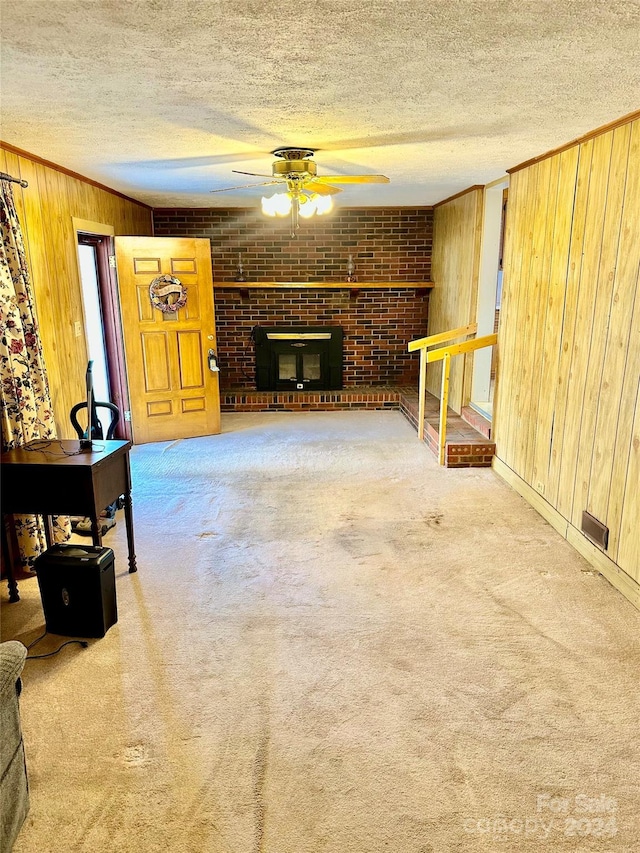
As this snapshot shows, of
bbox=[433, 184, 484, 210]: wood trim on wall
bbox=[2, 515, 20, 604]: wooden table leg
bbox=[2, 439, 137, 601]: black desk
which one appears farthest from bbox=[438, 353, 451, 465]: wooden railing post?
bbox=[2, 515, 20, 604]: wooden table leg

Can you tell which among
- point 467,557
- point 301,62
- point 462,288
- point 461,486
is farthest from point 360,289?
point 301,62

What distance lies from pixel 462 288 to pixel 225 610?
4201mm

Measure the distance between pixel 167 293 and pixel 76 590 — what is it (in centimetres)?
351

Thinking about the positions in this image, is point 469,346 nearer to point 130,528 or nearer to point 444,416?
point 444,416

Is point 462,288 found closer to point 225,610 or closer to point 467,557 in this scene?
point 467,557

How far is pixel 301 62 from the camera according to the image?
2.01m

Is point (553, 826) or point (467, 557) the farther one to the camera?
point (467, 557)

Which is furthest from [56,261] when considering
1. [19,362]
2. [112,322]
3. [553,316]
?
[553,316]

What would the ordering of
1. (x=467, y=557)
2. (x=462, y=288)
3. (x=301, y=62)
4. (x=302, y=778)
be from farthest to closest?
(x=462, y=288), (x=467, y=557), (x=301, y=62), (x=302, y=778)

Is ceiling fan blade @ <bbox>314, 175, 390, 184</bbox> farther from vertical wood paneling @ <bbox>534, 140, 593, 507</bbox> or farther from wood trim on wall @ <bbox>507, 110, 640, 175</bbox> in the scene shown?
vertical wood paneling @ <bbox>534, 140, 593, 507</bbox>

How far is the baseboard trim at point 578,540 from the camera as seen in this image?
2.78 metres

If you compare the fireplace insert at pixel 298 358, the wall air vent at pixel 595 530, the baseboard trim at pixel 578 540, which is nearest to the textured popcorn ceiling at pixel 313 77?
the wall air vent at pixel 595 530

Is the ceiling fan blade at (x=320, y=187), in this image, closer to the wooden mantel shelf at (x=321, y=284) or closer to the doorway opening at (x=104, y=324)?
the doorway opening at (x=104, y=324)

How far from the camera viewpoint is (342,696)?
2.14 meters
